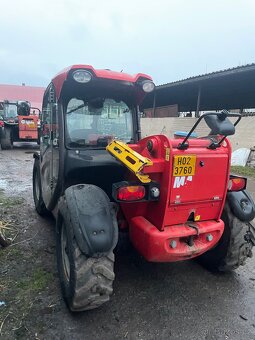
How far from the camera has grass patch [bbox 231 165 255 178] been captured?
30.6 ft

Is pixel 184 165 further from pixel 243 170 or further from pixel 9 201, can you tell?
pixel 243 170

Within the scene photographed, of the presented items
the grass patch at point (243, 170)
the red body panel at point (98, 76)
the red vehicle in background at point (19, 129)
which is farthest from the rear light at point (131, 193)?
the red vehicle in background at point (19, 129)

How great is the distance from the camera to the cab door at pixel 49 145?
3426 mm

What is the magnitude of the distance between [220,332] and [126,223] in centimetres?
128

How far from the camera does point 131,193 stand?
2457 millimetres

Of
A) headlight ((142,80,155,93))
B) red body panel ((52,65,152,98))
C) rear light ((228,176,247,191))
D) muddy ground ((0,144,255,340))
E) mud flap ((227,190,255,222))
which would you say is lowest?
muddy ground ((0,144,255,340))

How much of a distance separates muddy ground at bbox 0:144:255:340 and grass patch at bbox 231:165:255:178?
6097mm

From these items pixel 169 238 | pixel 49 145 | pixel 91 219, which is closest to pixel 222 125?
pixel 169 238

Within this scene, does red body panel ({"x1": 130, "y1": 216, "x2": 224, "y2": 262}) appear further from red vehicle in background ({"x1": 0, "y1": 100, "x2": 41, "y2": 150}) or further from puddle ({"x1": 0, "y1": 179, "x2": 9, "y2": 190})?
red vehicle in background ({"x1": 0, "y1": 100, "x2": 41, "y2": 150})

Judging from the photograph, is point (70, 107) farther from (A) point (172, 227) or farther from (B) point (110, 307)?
(B) point (110, 307)

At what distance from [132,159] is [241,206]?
1.36 m

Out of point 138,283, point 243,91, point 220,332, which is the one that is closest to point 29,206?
point 138,283

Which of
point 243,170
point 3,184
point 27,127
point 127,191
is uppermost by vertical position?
point 127,191

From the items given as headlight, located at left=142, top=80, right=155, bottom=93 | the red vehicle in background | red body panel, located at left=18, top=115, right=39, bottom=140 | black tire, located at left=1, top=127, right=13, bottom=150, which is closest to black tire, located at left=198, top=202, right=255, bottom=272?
headlight, located at left=142, top=80, right=155, bottom=93
